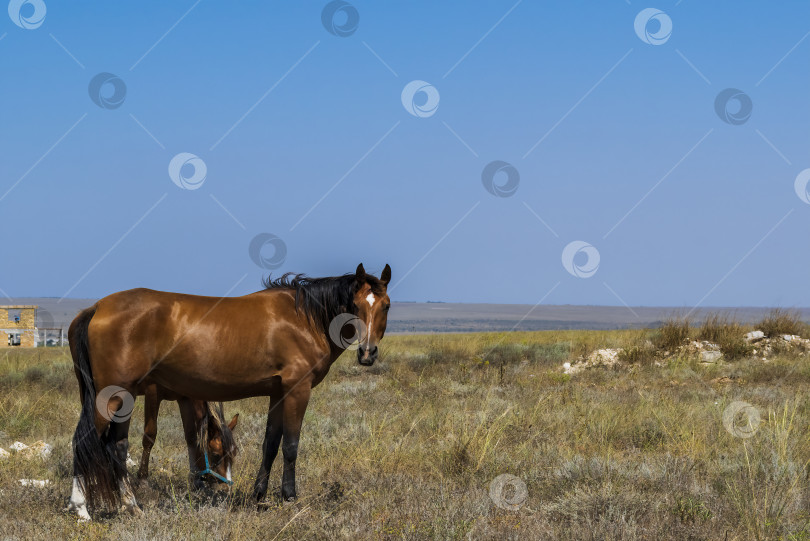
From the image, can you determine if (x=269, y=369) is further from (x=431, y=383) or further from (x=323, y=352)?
(x=431, y=383)

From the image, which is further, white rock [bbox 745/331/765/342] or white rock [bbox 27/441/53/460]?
white rock [bbox 745/331/765/342]

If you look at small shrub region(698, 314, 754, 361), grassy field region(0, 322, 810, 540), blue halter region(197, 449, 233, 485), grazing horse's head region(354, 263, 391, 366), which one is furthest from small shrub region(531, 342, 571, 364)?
grazing horse's head region(354, 263, 391, 366)

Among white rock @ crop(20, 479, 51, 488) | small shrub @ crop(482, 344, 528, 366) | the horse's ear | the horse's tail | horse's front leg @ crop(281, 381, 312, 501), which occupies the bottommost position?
white rock @ crop(20, 479, 51, 488)

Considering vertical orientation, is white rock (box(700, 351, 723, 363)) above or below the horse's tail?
above

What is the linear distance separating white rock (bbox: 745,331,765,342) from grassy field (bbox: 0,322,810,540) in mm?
6106

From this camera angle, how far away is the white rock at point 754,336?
18.6 meters

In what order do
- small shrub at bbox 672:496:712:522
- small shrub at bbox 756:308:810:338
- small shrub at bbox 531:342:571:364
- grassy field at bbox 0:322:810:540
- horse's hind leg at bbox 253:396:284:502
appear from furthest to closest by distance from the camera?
small shrub at bbox 756:308:810:338 < small shrub at bbox 531:342:571:364 < horse's hind leg at bbox 253:396:284:502 < small shrub at bbox 672:496:712:522 < grassy field at bbox 0:322:810:540

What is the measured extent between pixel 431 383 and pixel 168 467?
21.1ft

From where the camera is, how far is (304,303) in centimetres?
639

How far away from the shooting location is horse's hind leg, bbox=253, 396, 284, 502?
6.13m

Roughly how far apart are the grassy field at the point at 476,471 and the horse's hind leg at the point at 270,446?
6.4 inches

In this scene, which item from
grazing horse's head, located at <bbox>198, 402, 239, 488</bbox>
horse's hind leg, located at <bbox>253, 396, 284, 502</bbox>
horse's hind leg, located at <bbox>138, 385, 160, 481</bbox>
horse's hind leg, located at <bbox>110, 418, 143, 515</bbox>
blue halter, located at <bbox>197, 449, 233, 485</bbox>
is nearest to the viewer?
horse's hind leg, located at <bbox>110, 418, 143, 515</bbox>

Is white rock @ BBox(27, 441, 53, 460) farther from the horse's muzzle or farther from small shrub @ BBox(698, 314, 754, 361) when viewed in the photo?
small shrub @ BBox(698, 314, 754, 361)

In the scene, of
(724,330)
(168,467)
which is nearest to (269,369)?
(168,467)
